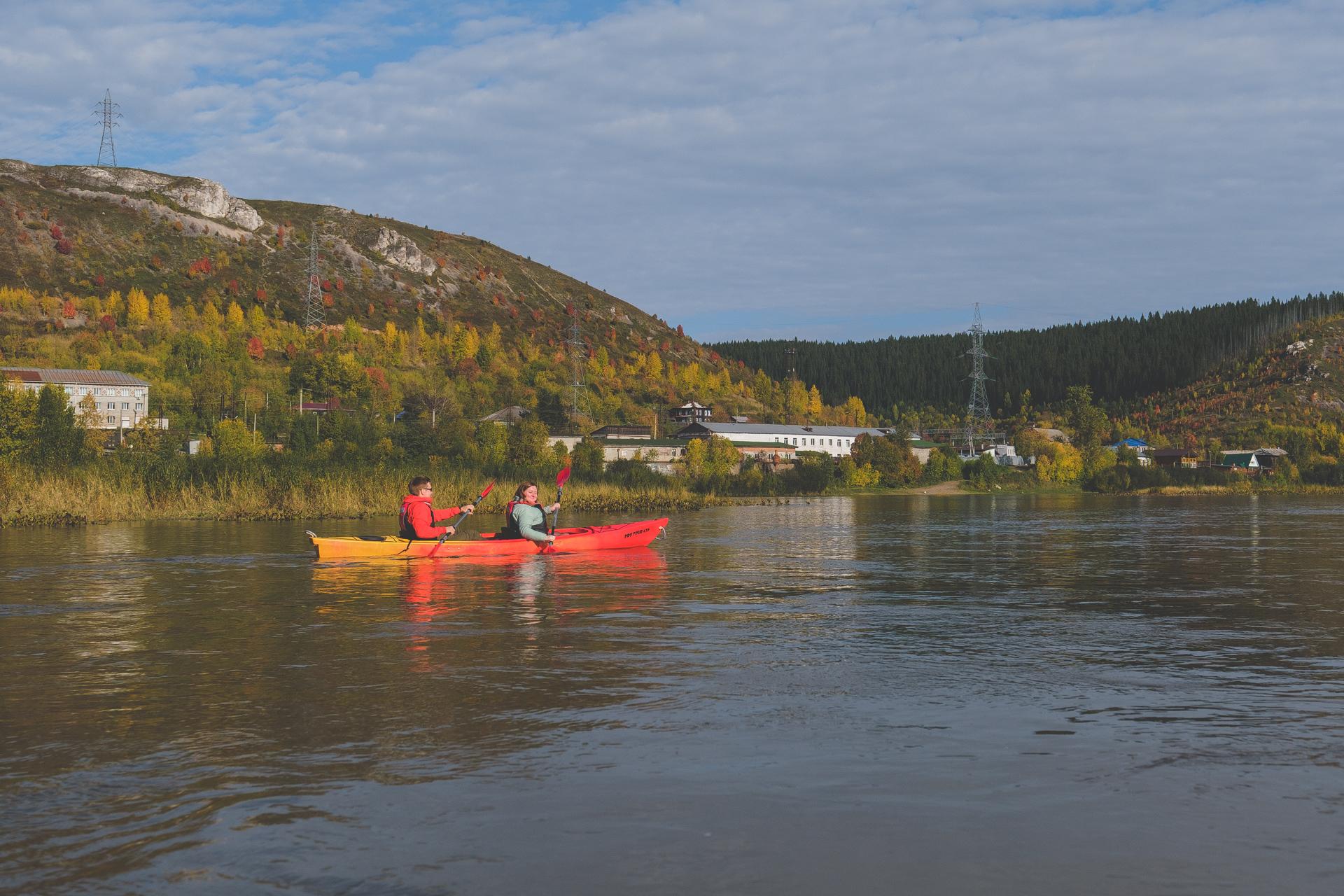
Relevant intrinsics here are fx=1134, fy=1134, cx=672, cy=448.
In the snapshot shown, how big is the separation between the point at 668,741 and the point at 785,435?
579ft

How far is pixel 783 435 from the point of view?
186000 mm

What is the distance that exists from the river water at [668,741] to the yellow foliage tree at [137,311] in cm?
14440

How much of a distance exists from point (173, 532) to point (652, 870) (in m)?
40.0

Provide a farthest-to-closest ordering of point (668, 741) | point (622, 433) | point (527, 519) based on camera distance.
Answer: point (622, 433) → point (527, 519) → point (668, 741)

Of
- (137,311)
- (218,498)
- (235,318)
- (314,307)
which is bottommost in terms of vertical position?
(218,498)

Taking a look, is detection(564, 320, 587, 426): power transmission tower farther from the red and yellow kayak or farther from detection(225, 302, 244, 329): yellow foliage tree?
the red and yellow kayak

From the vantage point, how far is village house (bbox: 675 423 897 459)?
174750mm

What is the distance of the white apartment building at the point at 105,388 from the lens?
11831cm

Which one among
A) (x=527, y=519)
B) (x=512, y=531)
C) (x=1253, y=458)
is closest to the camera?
(x=527, y=519)

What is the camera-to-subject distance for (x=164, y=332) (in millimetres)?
152125

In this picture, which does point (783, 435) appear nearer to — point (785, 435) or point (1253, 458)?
point (785, 435)

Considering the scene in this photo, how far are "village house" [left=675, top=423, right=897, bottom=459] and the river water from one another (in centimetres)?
14569

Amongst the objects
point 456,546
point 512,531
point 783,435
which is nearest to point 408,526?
point 456,546

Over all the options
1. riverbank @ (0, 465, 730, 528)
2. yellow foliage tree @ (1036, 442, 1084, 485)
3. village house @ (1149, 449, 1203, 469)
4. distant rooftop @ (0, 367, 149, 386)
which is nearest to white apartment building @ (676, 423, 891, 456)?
yellow foliage tree @ (1036, 442, 1084, 485)
